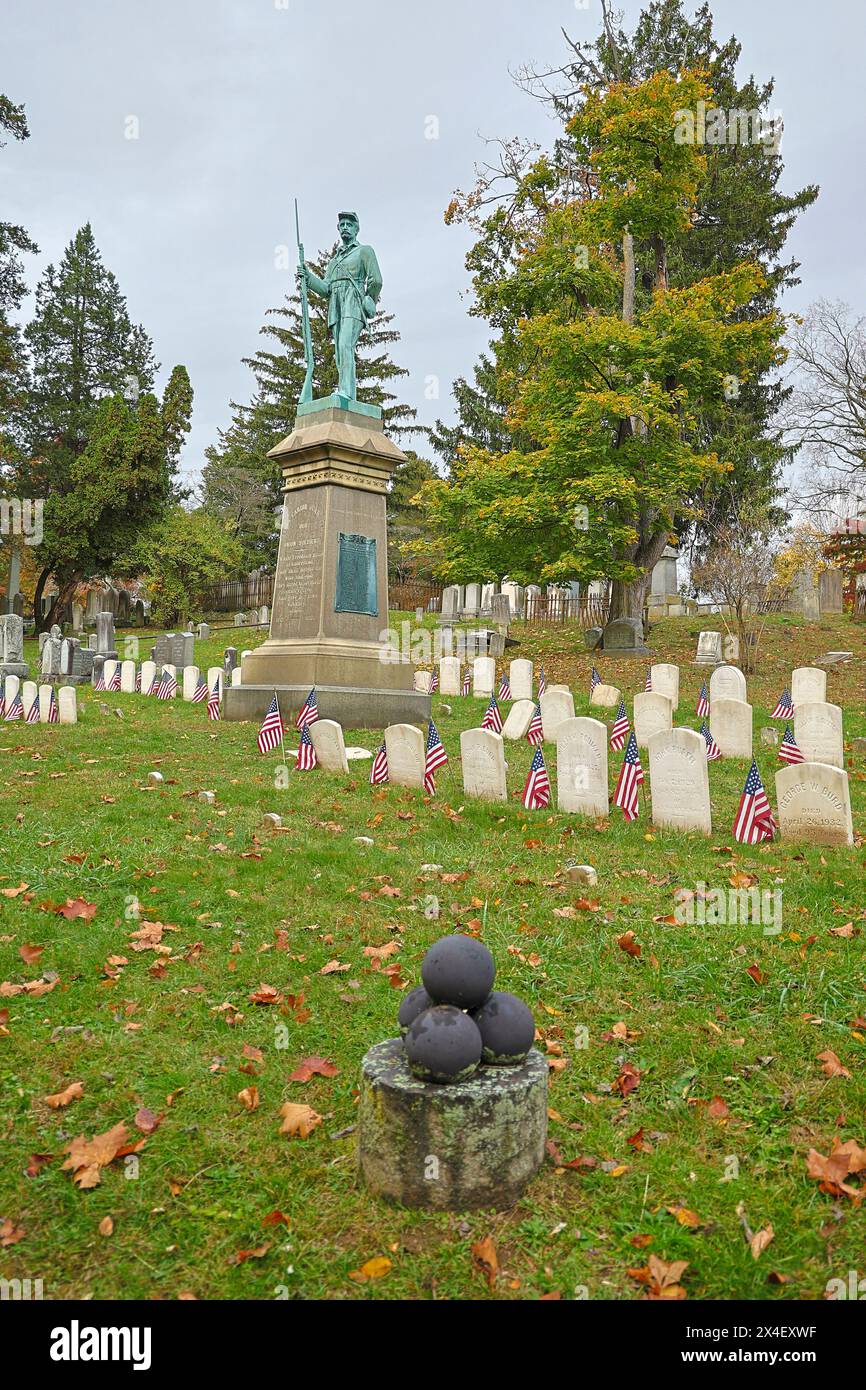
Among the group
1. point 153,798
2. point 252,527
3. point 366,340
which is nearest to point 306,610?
point 153,798

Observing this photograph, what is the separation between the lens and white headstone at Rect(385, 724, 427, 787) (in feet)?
28.3

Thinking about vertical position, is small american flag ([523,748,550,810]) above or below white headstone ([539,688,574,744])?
below

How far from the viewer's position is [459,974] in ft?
9.90

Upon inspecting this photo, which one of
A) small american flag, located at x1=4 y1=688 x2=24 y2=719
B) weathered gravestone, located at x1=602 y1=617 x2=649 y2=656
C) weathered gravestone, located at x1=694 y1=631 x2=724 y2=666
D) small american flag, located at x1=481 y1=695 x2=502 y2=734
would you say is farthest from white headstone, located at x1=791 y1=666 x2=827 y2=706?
small american flag, located at x1=4 y1=688 x2=24 y2=719

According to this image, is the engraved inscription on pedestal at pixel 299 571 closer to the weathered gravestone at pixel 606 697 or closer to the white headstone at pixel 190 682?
the white headstone at pixel 190 682

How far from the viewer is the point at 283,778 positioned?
888 centimetres

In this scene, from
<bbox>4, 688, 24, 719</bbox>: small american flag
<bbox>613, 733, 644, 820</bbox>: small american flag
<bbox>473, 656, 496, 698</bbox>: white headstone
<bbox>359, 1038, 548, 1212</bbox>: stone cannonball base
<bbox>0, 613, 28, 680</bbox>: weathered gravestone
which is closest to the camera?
<bbox>359, 1038, 548, 1212</bbox>: stone cannonball base

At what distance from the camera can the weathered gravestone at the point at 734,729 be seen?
10258 millimetres

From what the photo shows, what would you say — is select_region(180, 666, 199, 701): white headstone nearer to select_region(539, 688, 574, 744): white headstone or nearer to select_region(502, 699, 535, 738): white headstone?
select_region(502, 699, 535, 738): white headstone

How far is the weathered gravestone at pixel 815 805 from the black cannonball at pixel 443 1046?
4.51 metres

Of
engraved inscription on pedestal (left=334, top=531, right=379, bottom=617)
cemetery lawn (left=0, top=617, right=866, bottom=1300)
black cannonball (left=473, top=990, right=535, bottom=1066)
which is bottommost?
cemetery lawn (left=0, top=617, right=866, bottom=1300)

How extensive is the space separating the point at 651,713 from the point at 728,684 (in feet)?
8.79

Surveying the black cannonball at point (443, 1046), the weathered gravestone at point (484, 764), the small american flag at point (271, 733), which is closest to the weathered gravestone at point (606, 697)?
the small american flag at point (271, 733)

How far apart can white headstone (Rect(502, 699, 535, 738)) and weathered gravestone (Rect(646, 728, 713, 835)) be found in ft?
14.8
